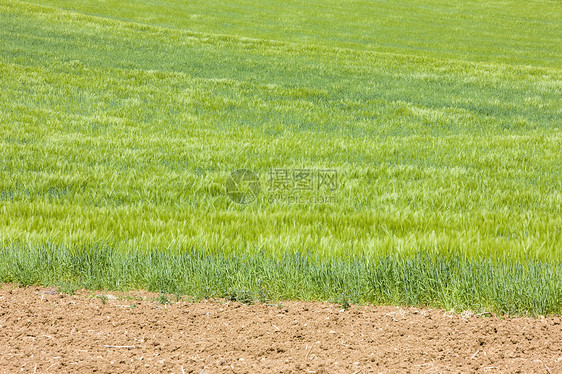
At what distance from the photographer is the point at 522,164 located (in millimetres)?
7582

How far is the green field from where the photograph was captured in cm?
358

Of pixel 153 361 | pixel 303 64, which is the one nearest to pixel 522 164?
pixel 153 361

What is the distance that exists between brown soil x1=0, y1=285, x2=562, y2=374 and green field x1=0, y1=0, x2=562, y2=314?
0.83ft

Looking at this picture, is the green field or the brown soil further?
the green field

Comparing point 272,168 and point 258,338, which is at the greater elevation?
point 258,338

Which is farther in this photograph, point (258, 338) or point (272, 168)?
point (272, 168)

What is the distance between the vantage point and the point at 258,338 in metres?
2.86

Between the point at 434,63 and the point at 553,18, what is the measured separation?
20.6 meters

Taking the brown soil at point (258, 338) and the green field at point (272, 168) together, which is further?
the green field at point (272, 168)

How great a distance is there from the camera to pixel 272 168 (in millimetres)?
6938

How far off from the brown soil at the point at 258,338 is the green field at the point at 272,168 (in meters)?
0.25

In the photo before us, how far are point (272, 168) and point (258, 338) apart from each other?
424cm

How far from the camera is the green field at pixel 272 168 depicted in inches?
141

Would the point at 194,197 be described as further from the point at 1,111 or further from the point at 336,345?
the point at 1,111
